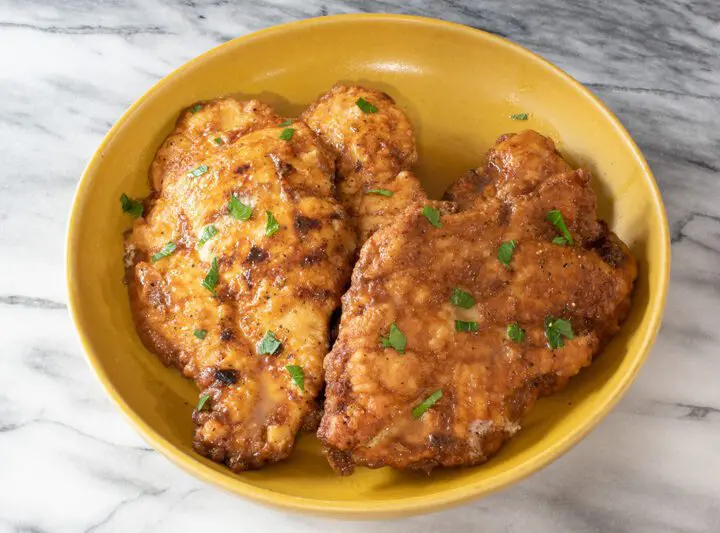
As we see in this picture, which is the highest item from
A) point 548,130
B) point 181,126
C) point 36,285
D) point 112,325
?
point 548,130

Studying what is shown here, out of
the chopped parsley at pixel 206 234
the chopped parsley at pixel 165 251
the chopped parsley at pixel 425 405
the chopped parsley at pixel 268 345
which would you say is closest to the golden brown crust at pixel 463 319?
the chopped parsley at pixel 425 405

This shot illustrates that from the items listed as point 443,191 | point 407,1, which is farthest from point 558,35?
point 443,191

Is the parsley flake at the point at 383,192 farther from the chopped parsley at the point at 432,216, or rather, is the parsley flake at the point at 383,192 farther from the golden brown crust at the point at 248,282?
the chopped parsley at the point at 432,216

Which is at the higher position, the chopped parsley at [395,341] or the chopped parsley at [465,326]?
the chopped parsley at [465,326]

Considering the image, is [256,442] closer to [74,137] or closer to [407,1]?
[74,137]

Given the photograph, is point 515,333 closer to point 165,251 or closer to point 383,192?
point 383,192
